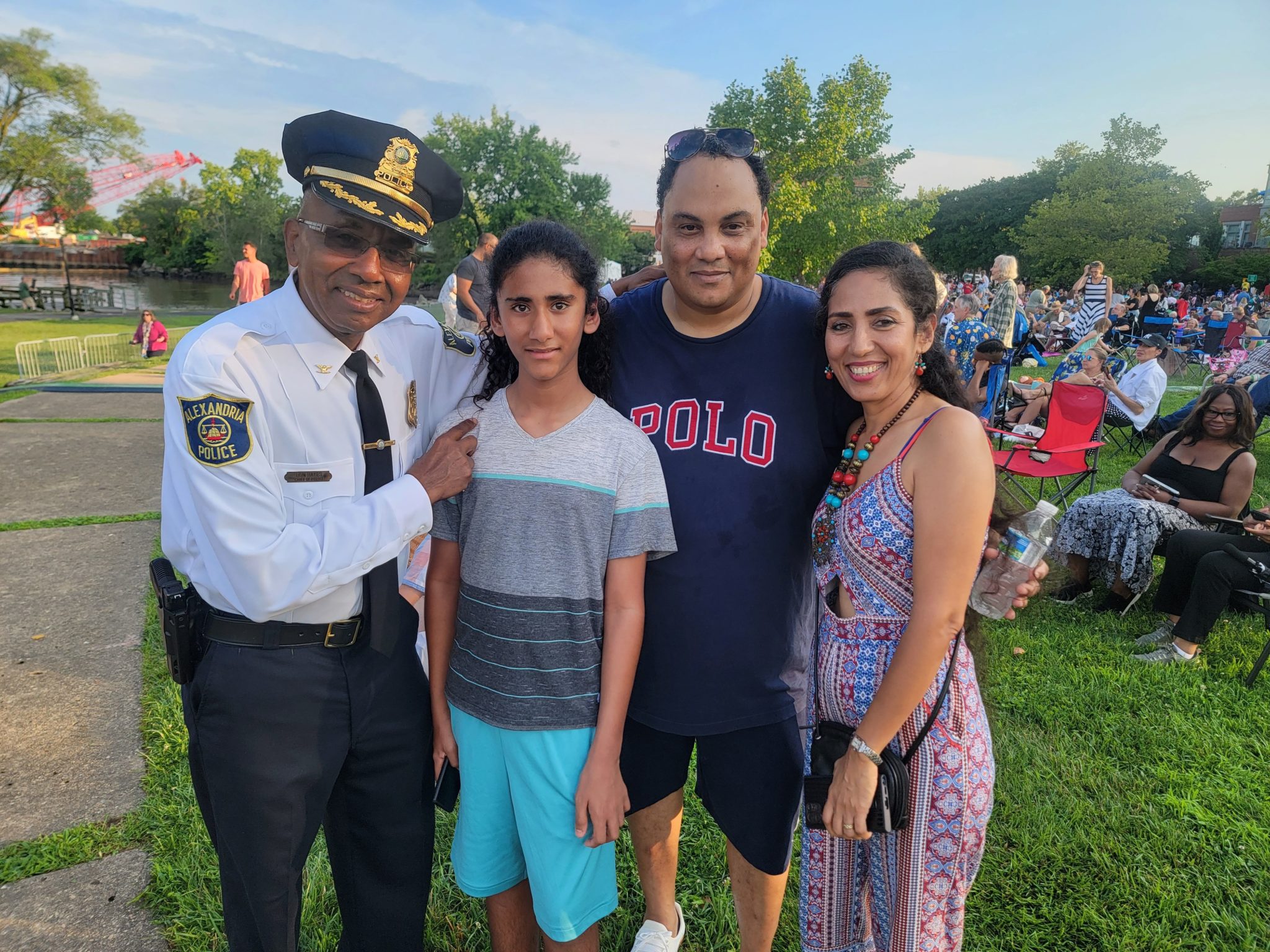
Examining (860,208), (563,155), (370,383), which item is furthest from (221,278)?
(370,383)

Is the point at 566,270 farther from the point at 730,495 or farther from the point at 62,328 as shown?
the point at 62,328

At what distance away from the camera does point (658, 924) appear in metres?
2.29

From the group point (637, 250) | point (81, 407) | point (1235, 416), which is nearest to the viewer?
point (1235, 416)

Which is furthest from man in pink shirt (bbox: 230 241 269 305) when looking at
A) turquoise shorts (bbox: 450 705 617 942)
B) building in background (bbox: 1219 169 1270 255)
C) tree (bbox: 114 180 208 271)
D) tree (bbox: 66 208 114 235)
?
tree (bbox: 114 180 208 271)

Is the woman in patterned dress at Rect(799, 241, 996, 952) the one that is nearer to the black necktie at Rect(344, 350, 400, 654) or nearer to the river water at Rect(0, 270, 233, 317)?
the black necktie at Rect(344, 350, 400, 654)

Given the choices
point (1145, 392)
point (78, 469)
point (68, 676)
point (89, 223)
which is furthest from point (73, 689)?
point (89, 223)

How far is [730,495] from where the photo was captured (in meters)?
1.91

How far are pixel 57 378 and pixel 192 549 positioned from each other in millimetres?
13510

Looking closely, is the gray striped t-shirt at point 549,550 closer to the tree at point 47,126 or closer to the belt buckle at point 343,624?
the belt buckle at point 343,624

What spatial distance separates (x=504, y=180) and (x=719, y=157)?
195ft

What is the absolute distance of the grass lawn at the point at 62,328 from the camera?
564 inches

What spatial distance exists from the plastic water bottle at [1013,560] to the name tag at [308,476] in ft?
5.38

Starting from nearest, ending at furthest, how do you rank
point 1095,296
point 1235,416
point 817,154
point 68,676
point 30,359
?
point 68,676, point 1235,416, point 30,359, point 1095,296, point 817,154

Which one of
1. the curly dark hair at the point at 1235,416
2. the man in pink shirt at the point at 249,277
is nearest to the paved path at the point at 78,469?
the man in pink shirt at the point at 249,277
